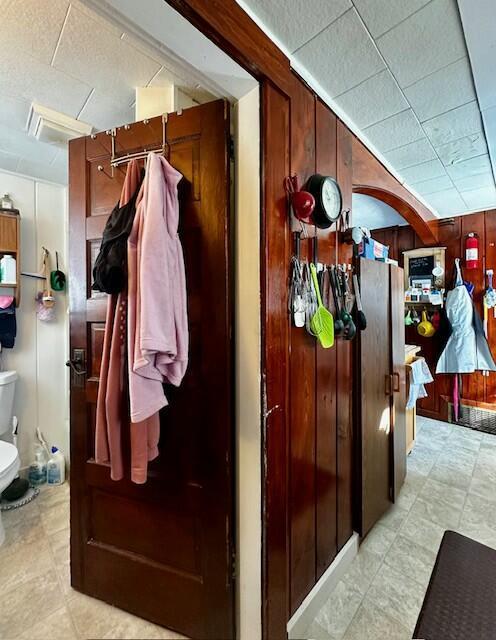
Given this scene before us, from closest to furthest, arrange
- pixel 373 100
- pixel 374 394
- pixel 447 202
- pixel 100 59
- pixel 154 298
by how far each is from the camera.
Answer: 1. pixel 154 298
2. pixel 100 59
3. pixel 373 100
4. pixel 374 394
5. pixel 447 202

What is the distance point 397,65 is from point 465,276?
2729mm

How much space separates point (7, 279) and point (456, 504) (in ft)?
10.9

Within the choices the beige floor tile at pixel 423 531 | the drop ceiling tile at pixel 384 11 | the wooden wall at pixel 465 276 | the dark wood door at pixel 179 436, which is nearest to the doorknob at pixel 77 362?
the dark wood door at pixel 179 436

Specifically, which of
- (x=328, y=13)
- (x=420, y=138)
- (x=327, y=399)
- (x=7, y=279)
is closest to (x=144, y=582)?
(x=327, y=399)

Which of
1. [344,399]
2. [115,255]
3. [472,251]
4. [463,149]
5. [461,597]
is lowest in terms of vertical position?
[461,597]

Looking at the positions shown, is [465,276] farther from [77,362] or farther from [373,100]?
[77,362]

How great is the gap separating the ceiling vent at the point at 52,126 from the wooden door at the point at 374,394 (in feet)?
5.20

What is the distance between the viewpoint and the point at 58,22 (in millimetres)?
962

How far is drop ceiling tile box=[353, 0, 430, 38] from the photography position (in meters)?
0.92

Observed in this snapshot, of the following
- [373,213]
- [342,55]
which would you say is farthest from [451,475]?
[342,55]

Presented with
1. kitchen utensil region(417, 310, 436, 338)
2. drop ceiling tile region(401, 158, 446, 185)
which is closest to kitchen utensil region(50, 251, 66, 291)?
drop ceiling tile region(401, 158, 446, 185)

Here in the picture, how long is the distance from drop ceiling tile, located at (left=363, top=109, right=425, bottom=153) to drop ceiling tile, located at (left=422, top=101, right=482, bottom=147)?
0.19 ft

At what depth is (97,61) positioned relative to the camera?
1.10 metres

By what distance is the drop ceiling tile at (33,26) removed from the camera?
909 millimetres
